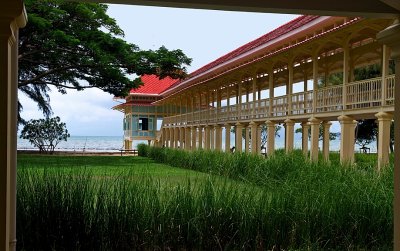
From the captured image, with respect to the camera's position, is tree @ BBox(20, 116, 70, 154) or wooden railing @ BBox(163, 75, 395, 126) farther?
tree @ BBox(20, 116, 70, 154)

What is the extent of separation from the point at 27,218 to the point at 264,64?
15.9 m

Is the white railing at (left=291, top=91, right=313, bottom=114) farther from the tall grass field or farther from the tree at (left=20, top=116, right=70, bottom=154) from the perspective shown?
the tree at (left=20, top=116, right=70, bottom=154)

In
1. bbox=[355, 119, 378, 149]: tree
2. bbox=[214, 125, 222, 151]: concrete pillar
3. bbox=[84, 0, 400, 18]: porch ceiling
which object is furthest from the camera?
bbox=[355, 119, 378, 149]: tree

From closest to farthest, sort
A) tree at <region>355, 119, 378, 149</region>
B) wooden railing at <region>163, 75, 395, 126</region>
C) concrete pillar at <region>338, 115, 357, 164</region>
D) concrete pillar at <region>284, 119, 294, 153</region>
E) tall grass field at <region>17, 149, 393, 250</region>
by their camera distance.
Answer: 1. tall grass field at <region>17, 149, 393, 250</region>
2. wooden railing at <region>163, 75, 395, 126</region>
3. concrete pillar at <region>338, 115, 357, 164</region>
4. concrete pillar at <region>284, 119, 294, 153</region>
5. tree at <region>355, 119, 378, 149</region>

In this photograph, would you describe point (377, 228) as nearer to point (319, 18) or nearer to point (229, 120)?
point (319, 18)

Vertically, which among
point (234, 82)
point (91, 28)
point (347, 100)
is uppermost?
point (91, 28)

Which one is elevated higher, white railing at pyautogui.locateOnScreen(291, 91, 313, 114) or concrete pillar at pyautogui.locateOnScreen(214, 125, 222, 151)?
white railing at pyautogui.locateOnScreen(291, 91, 313, 114)

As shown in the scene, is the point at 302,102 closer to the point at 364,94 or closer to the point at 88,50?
the point at 364,94

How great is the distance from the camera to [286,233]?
234 inches

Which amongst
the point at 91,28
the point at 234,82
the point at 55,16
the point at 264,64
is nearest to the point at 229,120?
the point at 234,82

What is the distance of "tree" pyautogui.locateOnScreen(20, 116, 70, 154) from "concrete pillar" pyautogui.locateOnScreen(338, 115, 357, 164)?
79.5 ft

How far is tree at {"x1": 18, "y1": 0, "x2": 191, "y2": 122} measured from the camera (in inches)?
886

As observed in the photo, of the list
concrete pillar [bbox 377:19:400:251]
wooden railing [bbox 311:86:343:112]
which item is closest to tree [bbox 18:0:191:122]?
wooden railing [bbox 311:86:343:112]

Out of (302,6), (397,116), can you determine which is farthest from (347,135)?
(302,6)
